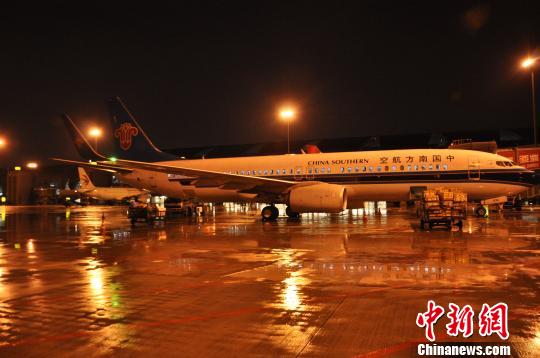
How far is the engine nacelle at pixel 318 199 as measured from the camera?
2098 cm

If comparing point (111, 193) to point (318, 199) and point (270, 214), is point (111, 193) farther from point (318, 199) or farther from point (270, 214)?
point (318, 199)

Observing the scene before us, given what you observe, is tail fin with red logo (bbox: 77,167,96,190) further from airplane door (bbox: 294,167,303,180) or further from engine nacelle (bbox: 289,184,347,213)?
engine nacelle (bbox: 289,184,347,213)

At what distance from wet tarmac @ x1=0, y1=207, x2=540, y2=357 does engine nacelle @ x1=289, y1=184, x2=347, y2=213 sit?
7074 millimetres

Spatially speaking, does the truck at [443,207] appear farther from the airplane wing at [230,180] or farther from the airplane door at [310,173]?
the airplane door at [310,173]

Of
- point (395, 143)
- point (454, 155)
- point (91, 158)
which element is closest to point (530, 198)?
point (395, 143)

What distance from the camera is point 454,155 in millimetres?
22609

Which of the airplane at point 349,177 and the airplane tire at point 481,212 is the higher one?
the airplane at point 349,177

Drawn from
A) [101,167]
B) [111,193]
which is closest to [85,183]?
[111,193]

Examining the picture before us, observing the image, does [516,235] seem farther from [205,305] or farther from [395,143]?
[395,143]

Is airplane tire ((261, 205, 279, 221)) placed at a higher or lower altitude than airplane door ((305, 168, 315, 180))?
lower

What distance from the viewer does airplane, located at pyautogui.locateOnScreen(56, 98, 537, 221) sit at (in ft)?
72.1

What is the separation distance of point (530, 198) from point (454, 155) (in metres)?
29.5

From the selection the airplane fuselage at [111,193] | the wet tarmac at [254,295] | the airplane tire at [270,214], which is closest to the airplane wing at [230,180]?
the airplane tire at [270,214]

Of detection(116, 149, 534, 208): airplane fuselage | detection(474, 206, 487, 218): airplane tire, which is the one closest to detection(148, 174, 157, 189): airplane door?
detection(116, 149, 534, 208): airplane fuselage
